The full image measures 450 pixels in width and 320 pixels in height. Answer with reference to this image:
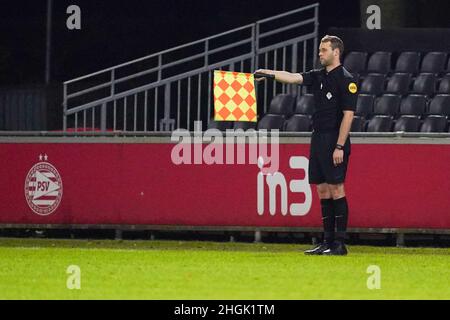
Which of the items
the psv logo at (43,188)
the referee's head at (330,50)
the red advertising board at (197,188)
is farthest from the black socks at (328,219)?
the psv logo at (43,188)

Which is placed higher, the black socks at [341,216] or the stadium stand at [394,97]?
the stadium stand at [394,97]

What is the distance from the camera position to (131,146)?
15.7 m

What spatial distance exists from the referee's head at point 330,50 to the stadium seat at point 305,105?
5379 millimetres

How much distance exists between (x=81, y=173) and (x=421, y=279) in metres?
5.35

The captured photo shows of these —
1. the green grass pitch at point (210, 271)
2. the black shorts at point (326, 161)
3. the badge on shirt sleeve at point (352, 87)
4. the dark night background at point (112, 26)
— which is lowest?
the green grass pitch at point (210, 271)

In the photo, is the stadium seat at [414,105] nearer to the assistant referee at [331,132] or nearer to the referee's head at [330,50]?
the assistant referee at [331,132]

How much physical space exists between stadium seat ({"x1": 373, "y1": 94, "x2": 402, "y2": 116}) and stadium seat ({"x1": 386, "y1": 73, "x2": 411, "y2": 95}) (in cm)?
20

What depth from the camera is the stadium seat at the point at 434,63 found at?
63.3ft

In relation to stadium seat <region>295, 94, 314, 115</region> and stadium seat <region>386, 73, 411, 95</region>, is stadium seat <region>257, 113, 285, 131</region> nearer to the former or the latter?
stadium seat <region>295, 94, 314, 115</region>

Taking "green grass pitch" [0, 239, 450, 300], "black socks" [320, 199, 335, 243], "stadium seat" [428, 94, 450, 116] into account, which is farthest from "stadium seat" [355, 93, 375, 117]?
"black socks" [320, 199, 335, 243]

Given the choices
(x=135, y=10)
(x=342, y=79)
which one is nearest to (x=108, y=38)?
(x=135, y=10)

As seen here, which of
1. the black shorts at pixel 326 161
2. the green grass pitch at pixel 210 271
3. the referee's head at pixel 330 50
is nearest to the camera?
the green grass pitch at pixel 210 271

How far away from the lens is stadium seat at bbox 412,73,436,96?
1900 cm

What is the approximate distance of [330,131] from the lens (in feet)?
44.3
